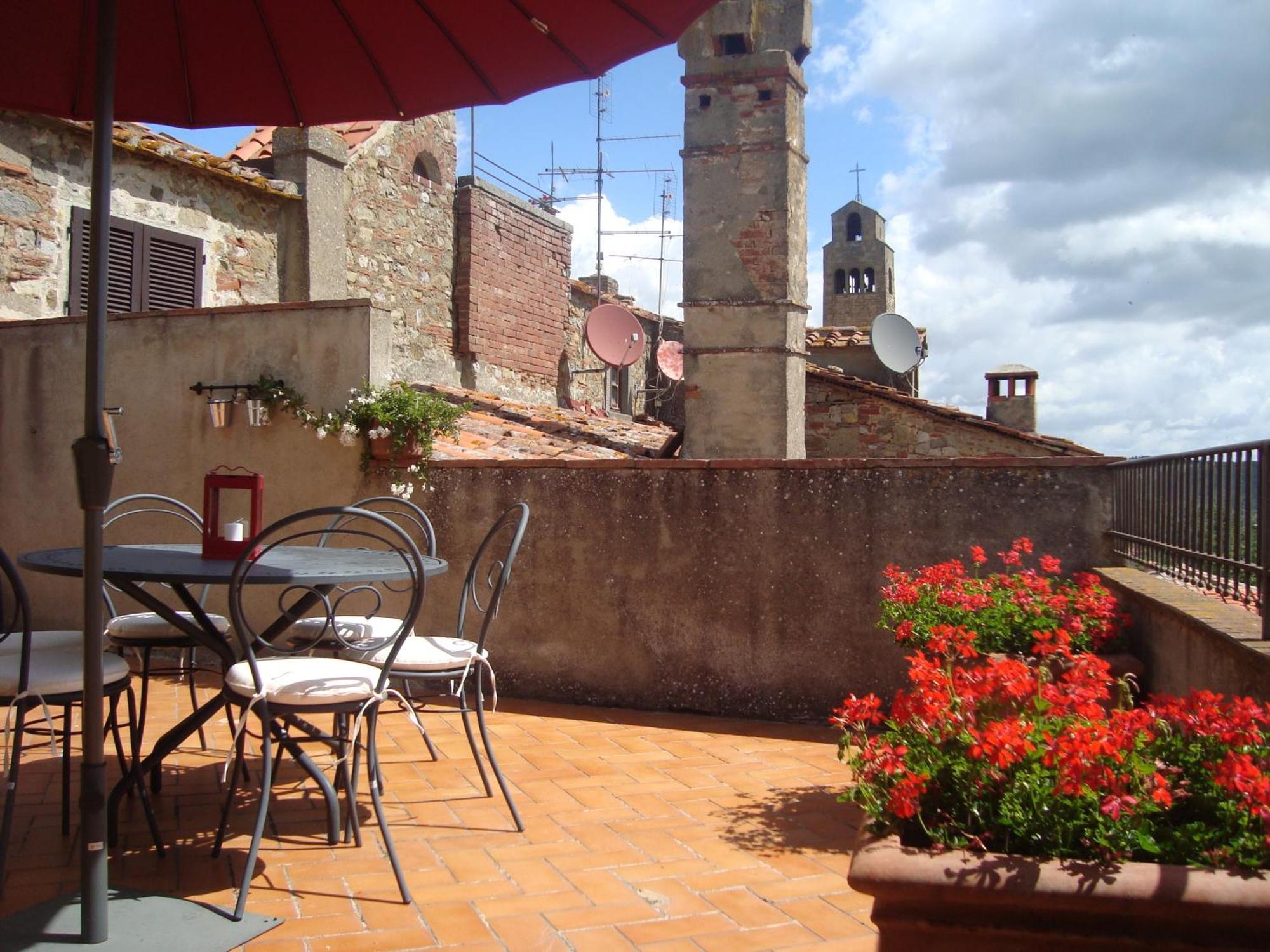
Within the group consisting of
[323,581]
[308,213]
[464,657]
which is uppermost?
[308,213]

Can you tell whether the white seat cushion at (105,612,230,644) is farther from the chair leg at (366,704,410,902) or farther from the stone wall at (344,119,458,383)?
the stone wall at (344,119,458,383)

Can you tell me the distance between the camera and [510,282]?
43.7 feet

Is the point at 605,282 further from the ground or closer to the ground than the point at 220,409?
further from the ground

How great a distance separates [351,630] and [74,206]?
226 inches

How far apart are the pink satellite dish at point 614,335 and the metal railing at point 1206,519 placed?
9228 mm

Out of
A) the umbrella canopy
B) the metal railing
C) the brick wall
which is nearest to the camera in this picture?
the umbrella canopy

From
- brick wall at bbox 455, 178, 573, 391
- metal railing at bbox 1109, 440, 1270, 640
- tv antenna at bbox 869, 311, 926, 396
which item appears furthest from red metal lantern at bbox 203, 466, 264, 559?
tv antenna at bbox 869, 311, 926, 396

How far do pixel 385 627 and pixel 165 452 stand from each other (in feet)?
9.02

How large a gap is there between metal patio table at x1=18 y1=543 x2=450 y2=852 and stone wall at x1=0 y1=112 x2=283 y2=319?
16.6 ft

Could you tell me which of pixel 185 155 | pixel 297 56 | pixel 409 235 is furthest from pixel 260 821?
pixel 409 235

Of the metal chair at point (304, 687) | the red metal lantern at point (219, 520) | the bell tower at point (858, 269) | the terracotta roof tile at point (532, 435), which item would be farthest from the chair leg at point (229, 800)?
the bell tower at point (858, 269)

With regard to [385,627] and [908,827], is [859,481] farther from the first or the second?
[908,827]

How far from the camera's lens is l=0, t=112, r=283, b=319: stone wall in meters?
7.22

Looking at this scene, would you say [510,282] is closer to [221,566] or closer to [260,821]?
[221,566]
